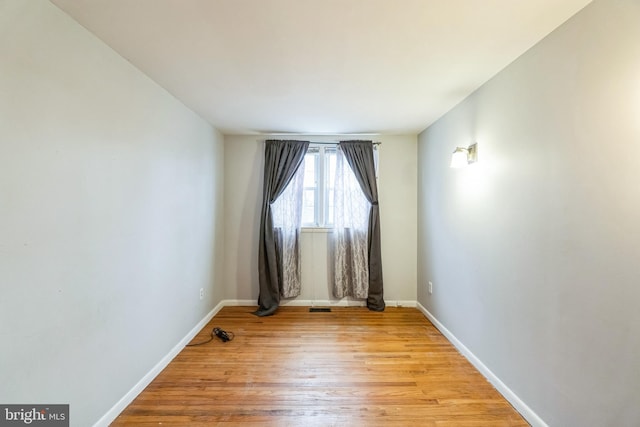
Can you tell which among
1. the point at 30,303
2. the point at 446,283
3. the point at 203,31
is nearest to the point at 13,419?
the point at 30,303

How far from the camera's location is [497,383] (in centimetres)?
197

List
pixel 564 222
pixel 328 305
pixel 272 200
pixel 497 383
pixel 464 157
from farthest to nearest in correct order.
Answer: pixel 328 305 → pixel 272 200 → pixel 464 157 → pixel 497 383 → pixel 564 222

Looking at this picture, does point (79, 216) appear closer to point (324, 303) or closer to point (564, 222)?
point (564, 222)

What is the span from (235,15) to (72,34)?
864 mm

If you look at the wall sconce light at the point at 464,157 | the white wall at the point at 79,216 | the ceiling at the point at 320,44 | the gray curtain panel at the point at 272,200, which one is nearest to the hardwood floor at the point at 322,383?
the white wall at the point at 79,216

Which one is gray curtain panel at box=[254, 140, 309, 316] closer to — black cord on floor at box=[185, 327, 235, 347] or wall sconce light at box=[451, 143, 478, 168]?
black cord on floor at box=[185, 327, 235, 347]

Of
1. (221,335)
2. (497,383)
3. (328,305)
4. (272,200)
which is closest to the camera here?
(497,383)

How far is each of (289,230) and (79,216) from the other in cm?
231

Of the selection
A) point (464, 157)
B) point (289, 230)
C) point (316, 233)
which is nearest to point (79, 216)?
point (289, 230)

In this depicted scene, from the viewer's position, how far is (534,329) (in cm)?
165

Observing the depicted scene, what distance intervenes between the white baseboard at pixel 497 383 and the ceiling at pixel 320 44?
7.27ft

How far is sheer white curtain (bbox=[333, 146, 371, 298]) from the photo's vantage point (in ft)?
11.7

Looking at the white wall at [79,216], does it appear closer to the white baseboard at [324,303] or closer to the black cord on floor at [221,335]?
the black cord on floor at [221,335]

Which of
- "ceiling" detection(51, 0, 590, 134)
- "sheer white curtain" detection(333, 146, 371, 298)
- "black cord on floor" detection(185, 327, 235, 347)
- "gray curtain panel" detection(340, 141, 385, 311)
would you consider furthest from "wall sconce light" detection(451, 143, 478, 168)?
"black cord on floor" detection(185, 327, 235, 347)
